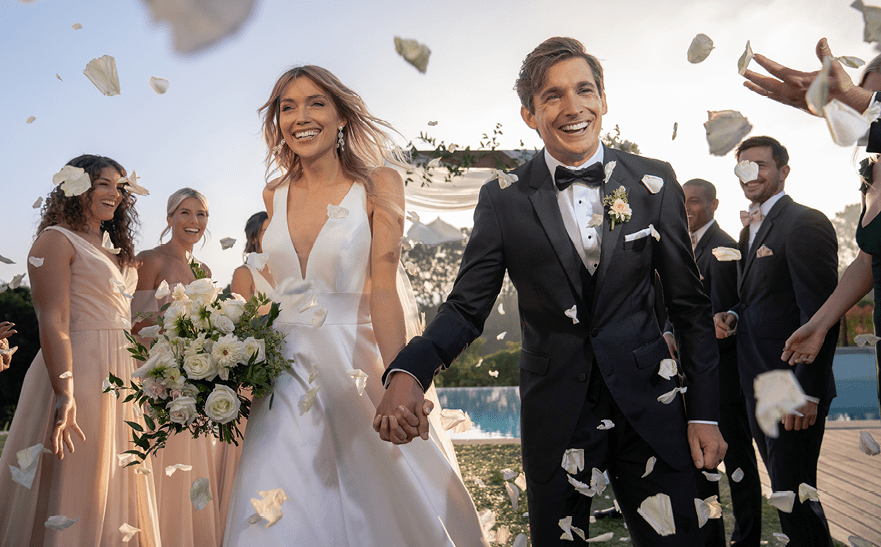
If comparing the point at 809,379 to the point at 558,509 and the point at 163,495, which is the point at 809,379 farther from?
the point at 163,495

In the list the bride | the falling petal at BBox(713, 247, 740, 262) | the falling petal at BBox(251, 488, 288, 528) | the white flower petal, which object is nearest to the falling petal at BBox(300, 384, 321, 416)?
the bride

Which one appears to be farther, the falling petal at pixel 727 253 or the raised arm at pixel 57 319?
the falling petal at pixel 727 253

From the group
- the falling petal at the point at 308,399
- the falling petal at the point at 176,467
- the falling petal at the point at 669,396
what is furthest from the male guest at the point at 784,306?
the falling petal at the point at 176,467

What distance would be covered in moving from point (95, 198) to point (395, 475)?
2.58 metres

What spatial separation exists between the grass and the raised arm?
2766 mm

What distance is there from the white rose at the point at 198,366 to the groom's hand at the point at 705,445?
1711mm

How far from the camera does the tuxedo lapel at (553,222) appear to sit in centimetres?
214

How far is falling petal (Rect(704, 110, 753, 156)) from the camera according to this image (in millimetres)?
2266

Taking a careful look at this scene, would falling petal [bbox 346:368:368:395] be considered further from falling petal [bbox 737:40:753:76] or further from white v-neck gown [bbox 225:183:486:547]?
falling petal [bbox 737:40:753:76]

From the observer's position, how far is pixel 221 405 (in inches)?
90.2

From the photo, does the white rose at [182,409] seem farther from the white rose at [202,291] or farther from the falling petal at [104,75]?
the falling petal at [104,75]

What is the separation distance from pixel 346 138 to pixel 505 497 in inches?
164

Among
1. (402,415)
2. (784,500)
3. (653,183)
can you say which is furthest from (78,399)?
(784,500)

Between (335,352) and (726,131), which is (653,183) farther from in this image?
(335,352)
